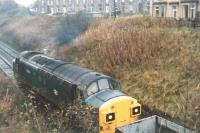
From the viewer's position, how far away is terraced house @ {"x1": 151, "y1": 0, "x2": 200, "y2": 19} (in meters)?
31.5

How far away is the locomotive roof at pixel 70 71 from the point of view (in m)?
13.5

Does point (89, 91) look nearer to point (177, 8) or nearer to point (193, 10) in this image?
point (193, 10)

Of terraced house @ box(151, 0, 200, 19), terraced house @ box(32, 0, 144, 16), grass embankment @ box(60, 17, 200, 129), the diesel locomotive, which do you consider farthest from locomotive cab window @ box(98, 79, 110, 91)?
terraced house @ box(32, 0, 144, 16)

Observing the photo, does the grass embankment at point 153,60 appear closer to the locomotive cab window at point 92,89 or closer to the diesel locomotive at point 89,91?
the diesel locomotive at point 89,91

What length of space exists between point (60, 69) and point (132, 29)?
8336mm

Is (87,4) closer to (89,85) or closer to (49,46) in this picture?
(49,46)

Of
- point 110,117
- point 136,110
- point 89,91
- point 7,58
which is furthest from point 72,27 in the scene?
point 110,117

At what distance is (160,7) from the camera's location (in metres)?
35.7

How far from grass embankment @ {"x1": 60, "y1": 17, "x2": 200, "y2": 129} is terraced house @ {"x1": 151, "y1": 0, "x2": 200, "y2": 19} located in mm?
7796

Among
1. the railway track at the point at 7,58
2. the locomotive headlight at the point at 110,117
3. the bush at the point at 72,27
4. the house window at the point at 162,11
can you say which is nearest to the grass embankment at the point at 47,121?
the locomotive headlight at the point at 110,117

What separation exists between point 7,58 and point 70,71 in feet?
64.1

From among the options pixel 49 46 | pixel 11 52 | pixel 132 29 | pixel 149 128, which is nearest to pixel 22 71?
pixel 132 29

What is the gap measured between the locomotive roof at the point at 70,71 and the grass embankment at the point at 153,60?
12.6 ft

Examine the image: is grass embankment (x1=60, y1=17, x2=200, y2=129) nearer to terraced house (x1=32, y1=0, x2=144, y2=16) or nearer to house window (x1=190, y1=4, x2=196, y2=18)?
house window (x1=190, y1=4, x2=196, y2=18)
